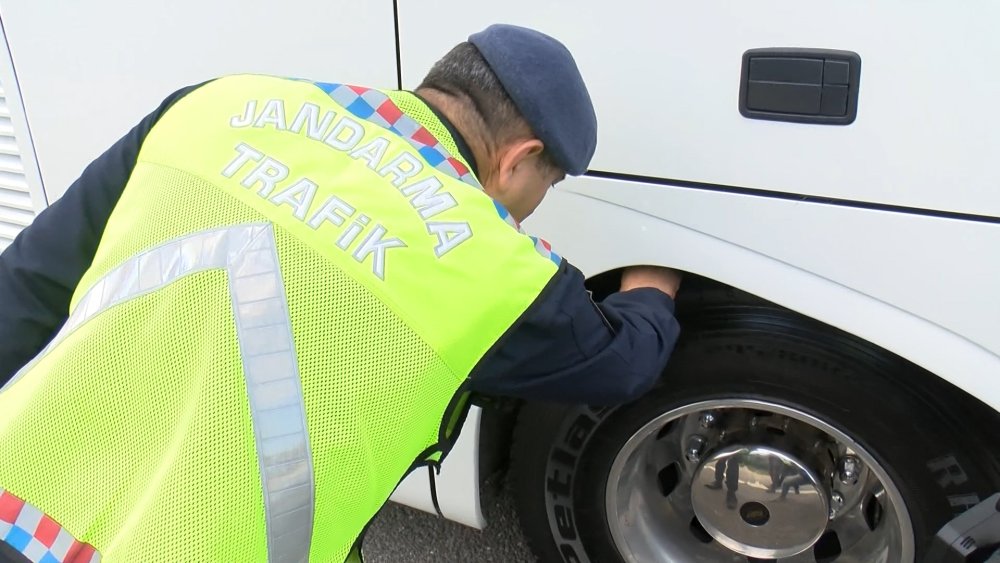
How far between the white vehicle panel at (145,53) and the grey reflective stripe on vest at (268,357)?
2.49 ft

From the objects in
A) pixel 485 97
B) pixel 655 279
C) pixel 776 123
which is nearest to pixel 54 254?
pixel 485 97

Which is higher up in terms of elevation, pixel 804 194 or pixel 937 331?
pixel 804 194

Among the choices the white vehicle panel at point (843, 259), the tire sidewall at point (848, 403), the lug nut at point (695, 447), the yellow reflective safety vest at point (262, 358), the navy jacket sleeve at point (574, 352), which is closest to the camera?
the yellow reflective safety vest at point (262, 358)

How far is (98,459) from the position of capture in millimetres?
1000

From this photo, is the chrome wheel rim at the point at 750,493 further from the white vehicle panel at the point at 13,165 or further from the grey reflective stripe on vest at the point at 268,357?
the white vehicle panel at the point at 13,165

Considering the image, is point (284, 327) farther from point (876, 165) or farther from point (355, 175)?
point (876, 165)

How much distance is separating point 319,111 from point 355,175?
147mm

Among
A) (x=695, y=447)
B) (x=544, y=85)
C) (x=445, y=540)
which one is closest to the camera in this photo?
(x=544, y=85)

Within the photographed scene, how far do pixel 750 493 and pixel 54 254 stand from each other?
1394 millimetres

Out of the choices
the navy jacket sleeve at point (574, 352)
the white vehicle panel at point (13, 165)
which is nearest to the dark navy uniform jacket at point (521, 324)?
the navy jacket sleeve at point (574, 352)

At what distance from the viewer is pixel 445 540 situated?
2395mm

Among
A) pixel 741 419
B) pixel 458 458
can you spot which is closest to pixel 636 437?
pixel 741 419

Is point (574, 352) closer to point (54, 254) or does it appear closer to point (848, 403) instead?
point (848, 403)

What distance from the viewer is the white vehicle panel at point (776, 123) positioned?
1.25 meters
